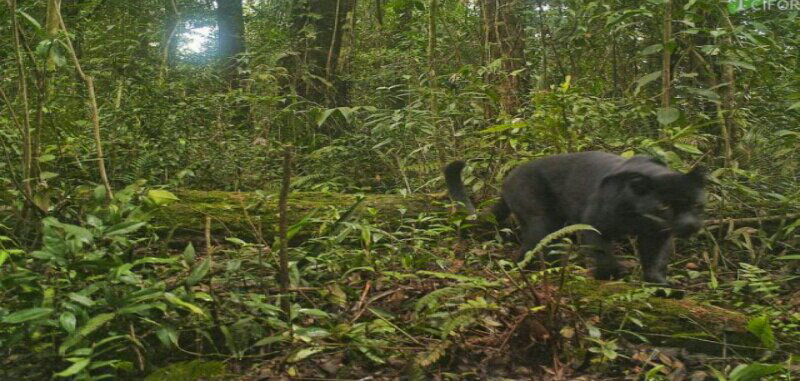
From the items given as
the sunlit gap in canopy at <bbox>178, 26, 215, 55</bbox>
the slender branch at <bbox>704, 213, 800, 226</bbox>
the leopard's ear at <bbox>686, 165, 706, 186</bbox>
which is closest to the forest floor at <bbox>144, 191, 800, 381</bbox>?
the leopard's ear at <bbox>686, 165, 706, 186</bbox>

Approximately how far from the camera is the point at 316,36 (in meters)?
9.02

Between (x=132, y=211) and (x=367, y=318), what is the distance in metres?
1.38

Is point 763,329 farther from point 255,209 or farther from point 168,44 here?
point 168,44

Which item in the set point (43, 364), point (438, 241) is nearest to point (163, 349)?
point (43, 364)

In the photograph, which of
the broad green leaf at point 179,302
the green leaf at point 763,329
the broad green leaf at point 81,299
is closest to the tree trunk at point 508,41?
the green leaf at point 763,329

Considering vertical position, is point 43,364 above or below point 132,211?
below

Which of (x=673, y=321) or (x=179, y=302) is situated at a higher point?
(x=179, y=302)

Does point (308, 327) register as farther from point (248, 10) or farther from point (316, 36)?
point (248, 10)

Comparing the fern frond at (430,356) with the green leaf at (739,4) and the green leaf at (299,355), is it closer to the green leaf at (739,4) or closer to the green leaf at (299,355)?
the green leaf at (299,355)

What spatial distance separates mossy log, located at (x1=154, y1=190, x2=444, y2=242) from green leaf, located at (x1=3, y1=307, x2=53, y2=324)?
180 centimetres

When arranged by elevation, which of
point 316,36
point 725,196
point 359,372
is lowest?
point 359,372

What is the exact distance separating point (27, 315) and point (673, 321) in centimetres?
322

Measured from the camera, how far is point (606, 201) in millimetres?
4715

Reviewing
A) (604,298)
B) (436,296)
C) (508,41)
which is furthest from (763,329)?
(508,41)
